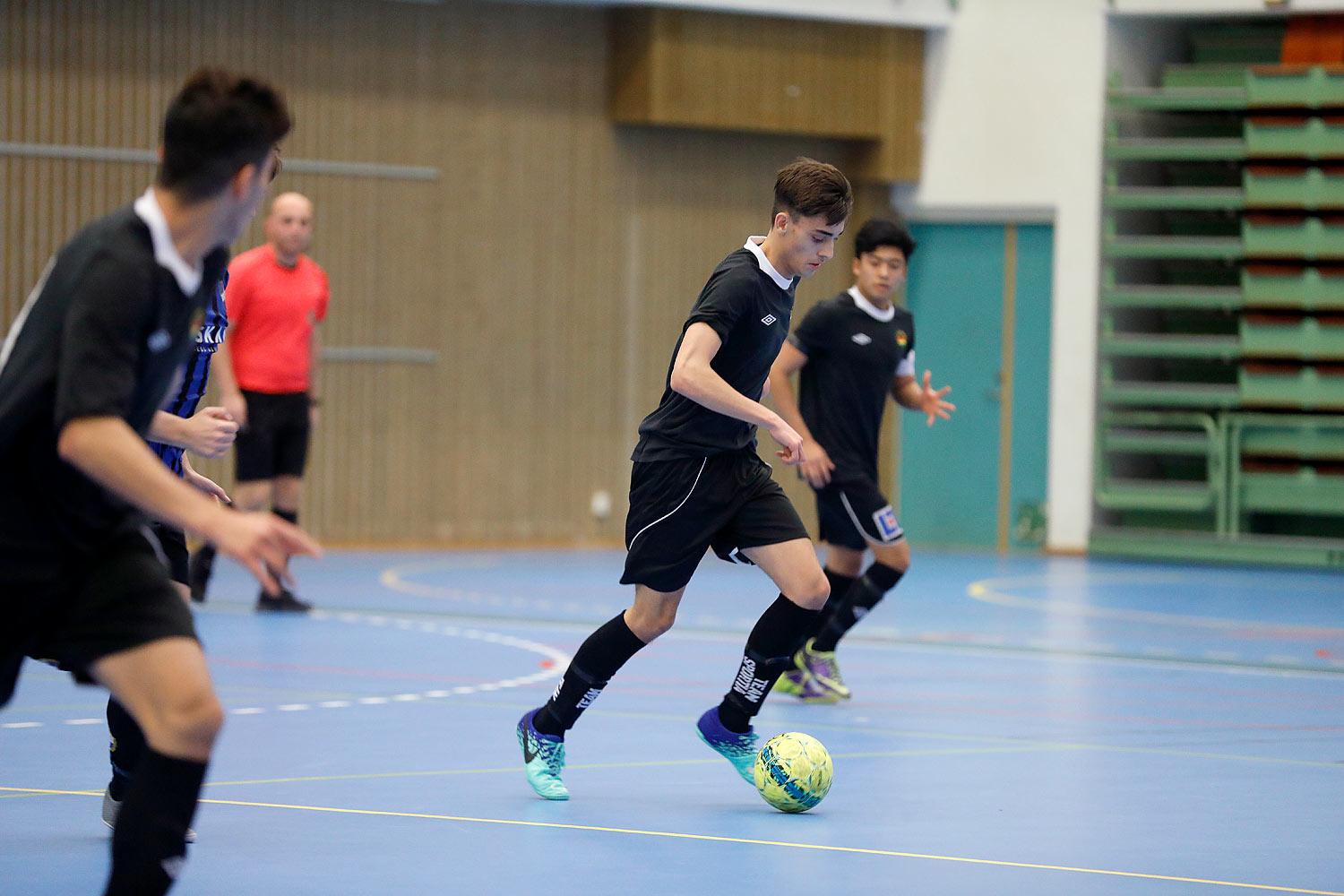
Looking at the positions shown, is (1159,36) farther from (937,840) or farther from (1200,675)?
(937,840)

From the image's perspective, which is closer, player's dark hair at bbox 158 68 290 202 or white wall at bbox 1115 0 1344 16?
player's dark hair at bbox 158 68 290 202

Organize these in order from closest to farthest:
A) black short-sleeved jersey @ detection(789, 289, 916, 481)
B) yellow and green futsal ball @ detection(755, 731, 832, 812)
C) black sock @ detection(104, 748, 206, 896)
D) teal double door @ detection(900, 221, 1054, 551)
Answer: black sock @ detection(104, 748, 206, 896) < yellow and green futsal ball @ detection(755, 731, 832, 812) < black short-sleeved jersey @ detection(789, 289, 916, 481) < teal double door @ detection(900, 221, 1054, 551)

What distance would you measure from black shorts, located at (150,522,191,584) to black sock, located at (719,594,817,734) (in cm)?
153

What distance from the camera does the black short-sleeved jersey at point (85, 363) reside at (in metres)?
2.69

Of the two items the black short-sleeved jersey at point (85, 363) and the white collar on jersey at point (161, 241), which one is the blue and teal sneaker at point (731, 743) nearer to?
the black short-sleeved jersey at point (85, 363)

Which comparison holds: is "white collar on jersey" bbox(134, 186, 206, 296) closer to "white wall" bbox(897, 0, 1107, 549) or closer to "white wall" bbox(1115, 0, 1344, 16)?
"white wall" bbox(897, 0, 1107, 549)

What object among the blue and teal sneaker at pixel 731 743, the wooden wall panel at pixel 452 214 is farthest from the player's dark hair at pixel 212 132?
the wooden wall panel at pixel 452 214

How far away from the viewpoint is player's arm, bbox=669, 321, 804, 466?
4508 millimetres

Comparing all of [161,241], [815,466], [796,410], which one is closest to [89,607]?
[161,241]

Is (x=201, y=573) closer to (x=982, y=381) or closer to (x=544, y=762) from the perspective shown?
(x=544, y=762)

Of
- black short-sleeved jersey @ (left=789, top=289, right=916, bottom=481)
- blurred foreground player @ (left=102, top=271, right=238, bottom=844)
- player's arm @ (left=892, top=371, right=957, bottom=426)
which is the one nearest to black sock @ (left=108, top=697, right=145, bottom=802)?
blurred foreground player @ (left=102, top=271, right=238, bottom=844)

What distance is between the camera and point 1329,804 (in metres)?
4.87

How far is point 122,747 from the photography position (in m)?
4.11

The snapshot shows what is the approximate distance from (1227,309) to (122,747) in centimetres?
1186
